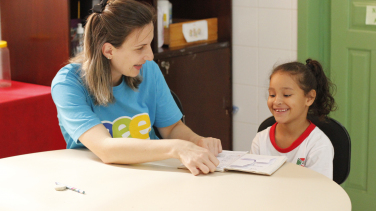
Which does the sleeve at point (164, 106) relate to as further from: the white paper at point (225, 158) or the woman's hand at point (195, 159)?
the woman's hand at point (195, 159)

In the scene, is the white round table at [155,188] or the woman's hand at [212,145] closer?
the white round table at [155,188]

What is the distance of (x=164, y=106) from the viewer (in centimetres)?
197

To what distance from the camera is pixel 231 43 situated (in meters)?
3.09

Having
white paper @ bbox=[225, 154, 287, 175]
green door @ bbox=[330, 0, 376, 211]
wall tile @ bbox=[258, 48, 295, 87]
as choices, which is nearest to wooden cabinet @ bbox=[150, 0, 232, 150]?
wall tile @ bbox=[258, 48, 295, 87]

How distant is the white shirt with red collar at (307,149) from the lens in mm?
1756

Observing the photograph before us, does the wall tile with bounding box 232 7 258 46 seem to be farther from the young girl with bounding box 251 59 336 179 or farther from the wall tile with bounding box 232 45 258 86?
the young girl with bounding box 251 59 336 179

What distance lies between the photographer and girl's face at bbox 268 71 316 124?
188cm

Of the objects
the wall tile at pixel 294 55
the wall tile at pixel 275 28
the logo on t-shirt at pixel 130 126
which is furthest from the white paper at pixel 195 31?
the logo on t-shirt at pixel 130 126

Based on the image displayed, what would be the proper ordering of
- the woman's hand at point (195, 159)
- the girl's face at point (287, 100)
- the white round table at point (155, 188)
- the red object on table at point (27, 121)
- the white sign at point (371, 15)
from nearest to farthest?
the white round table at point (155, 188), the woman's hand at point (195, 159), the girl's face at point (287, 100), the red object on table at point (27, 121), the white sign at point (371, 15)

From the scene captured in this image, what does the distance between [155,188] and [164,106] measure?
25.1 inches

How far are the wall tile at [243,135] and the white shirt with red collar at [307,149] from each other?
3.86ft

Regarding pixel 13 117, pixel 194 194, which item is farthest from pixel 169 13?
pixel 194 194

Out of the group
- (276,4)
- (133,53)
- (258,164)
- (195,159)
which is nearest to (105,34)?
(133,53)

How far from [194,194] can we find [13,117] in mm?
1243
